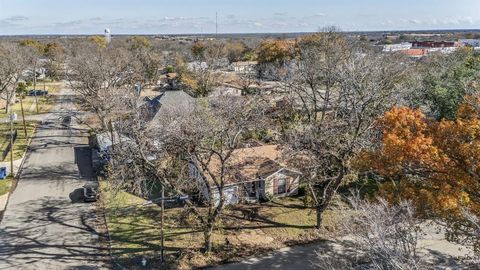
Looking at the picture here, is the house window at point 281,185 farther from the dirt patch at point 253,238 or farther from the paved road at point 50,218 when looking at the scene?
the paved road at point 50,218

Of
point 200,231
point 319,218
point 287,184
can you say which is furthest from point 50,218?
point 319,218

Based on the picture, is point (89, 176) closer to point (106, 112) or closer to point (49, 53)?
point (106, 112)

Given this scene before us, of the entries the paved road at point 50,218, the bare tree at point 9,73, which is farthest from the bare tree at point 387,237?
the bare tree at point 9,73

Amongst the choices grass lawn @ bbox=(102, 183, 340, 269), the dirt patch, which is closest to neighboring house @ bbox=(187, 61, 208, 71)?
grass lawn @ bbox=(102, 183, 340, 269)

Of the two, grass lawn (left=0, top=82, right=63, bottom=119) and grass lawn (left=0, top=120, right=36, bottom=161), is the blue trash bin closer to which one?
grass lawn (left=0, top=120, right=36, bottom=161)

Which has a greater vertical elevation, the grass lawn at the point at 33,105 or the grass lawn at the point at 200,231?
the grass lawn at the point at 33,105

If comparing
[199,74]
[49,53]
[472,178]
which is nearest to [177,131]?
[472,178]
